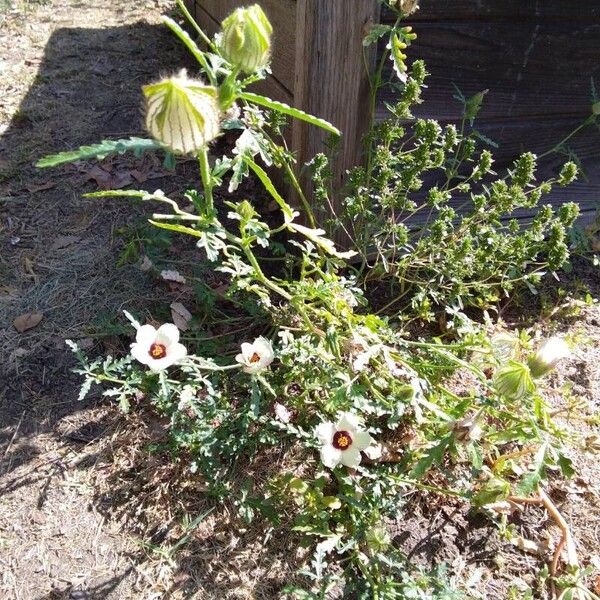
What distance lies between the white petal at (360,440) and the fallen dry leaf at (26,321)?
52.7 inches

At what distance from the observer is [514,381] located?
1.55 meters

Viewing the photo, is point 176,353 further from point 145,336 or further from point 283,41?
point 283,41

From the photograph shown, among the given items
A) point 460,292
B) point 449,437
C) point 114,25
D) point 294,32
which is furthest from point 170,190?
point 114,25

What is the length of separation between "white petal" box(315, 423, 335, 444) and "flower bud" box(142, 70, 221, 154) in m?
0.85

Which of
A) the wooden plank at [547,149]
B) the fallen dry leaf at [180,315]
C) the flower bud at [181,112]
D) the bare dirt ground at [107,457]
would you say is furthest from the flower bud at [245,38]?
the wooden plank at [547,149]

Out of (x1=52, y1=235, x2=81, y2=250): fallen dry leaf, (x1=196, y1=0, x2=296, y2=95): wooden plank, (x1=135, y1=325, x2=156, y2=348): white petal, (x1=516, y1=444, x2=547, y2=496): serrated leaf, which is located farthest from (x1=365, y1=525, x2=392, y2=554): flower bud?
(x1=52, y1=235, x2=81, y2=250): fallen dry leaf

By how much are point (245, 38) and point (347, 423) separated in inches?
40.8

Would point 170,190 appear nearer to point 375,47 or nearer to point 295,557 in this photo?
point 375,47

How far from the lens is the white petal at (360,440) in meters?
1.76

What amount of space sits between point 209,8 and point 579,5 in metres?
2.15

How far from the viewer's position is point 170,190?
2.96m

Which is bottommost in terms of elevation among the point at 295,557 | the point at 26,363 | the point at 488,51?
the point at 295,557

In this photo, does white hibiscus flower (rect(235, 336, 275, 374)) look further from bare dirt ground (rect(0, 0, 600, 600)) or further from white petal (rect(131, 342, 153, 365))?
bare dirt ground (rect(0, 0, 600, 600))

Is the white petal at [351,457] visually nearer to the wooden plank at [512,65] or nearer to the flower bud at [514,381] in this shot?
the flower bud at [514,381]
